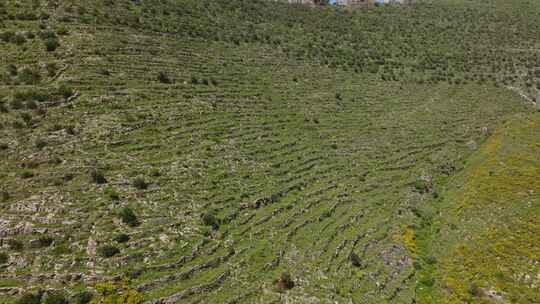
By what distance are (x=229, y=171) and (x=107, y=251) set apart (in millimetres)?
11190

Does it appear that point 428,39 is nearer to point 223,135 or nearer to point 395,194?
point 395,194

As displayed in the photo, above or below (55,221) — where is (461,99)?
above

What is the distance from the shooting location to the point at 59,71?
3017 centimetres

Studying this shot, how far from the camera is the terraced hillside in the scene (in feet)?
59.6

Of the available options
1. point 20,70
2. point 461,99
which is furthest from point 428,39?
point 20,70

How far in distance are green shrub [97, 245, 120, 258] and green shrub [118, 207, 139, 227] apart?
1.97 metres

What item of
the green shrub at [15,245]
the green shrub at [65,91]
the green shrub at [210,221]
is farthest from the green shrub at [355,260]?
the green shrub at [65,91]

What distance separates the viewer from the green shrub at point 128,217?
63.5 feet

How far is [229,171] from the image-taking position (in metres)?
27.0

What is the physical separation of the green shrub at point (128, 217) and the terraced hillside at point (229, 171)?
4.0 inches

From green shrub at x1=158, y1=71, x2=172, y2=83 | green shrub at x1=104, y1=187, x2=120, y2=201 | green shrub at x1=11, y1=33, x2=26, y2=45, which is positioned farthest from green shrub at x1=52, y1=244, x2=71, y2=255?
green shrub at x1=11, y1=33, x2=26, y2=45

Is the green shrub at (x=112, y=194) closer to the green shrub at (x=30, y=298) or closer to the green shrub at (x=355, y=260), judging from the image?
the green shrub at (x=30, y=298)

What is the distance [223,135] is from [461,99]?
3603 cm

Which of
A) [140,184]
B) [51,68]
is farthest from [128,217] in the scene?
[51,68]
